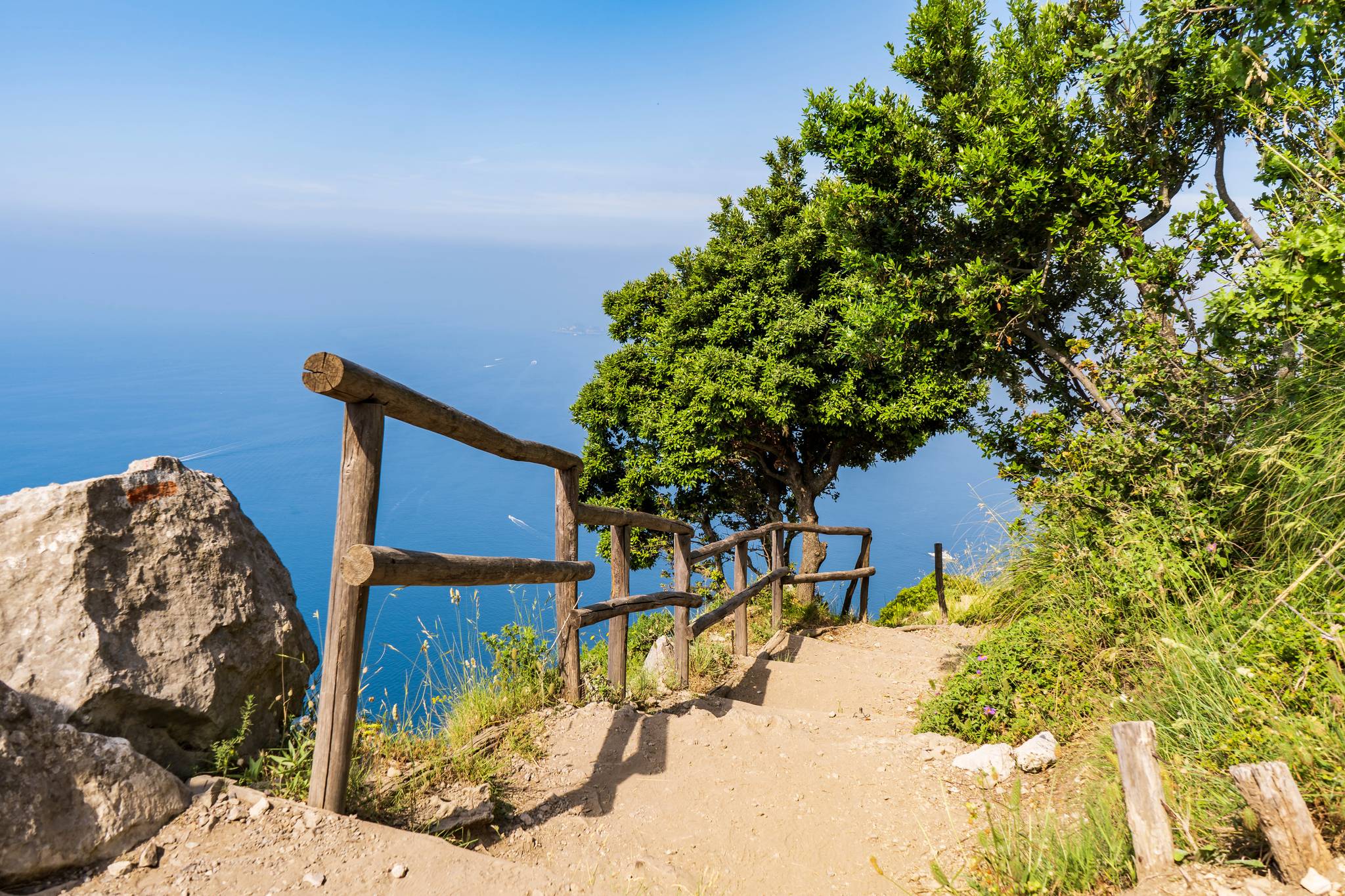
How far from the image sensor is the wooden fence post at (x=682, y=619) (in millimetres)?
6664

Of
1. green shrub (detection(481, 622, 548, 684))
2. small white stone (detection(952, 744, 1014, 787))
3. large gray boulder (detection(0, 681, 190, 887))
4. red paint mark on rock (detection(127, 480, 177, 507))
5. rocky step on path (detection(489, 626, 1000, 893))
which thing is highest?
red paint mark on rock (detection(127, 480, 177, 507))

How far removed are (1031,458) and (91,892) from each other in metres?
6.88

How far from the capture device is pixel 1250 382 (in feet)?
16.1

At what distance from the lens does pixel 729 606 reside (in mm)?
7785

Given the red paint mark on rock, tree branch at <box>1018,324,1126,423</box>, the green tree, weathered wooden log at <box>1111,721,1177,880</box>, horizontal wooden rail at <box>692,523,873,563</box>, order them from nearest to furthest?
1. weathered wooden log at <box>1111,721,1177,880</box>
2. the red paint mark on rock
3. tree branch at <box>1018,324,1126,423</box>
4. horizontal wooden rail at <box>692,523,873,563</box>
5. the green tree

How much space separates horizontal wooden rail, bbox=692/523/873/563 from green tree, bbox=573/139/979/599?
201cm

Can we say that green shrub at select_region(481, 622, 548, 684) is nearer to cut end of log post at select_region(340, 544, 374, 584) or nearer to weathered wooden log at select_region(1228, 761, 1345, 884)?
cut end of log post at select_region(340, 544, 374, 584)

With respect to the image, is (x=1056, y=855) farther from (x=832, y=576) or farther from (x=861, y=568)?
(x=861, y=568)

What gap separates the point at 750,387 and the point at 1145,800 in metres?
10.6

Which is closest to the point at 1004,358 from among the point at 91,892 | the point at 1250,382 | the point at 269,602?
the point at 1250,382

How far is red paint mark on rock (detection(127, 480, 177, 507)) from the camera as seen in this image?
3244 millimetres

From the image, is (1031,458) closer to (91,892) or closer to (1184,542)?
(1184,542)

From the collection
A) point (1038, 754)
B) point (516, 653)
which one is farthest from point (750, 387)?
point (1038, 754)

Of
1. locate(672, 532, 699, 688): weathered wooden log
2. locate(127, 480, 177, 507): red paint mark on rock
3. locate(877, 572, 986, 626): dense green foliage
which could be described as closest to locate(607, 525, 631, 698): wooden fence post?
locate(672, 532, 699, 688): weathered wooden log
